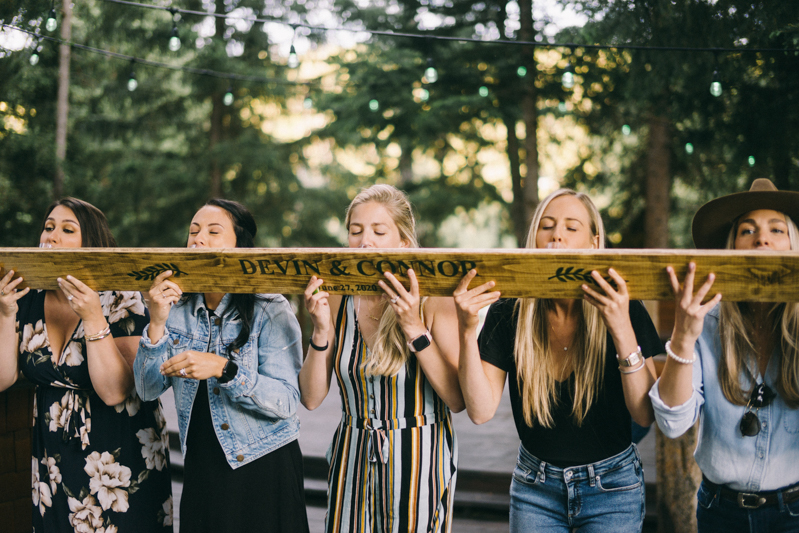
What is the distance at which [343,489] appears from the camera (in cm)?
209

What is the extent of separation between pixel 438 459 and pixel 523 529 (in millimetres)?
341

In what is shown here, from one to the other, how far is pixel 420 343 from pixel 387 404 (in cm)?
27

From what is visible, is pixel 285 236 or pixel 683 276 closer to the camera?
pixel 683 276

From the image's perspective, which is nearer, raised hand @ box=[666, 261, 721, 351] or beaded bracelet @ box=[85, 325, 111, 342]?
raised hand @ box=[666, 261, 721, 351]

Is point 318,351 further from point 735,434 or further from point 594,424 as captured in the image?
point 735,434

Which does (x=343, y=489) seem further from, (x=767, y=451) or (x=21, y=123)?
(x=21, y=123)

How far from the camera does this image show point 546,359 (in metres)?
2.04

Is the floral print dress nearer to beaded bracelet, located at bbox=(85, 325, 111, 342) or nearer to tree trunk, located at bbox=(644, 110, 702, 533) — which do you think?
beaded bracelet, located at bbox=(85, 325, 111, 342)

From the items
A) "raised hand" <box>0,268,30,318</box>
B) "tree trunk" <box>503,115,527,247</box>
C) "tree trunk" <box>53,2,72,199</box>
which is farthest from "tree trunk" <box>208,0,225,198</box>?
"raised hand" <box>0,268,30,318</box>

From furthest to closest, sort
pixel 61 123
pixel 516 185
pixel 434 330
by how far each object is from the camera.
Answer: pixel 516 185 < pixel 61 123 < pixel 434 330

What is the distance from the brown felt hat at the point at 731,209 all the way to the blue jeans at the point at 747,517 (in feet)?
2.62

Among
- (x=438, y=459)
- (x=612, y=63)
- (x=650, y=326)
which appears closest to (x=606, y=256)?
(x=650, y=326)

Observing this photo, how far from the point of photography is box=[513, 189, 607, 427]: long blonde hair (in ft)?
6.48

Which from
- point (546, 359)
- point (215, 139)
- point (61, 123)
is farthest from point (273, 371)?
point (215, 139)
